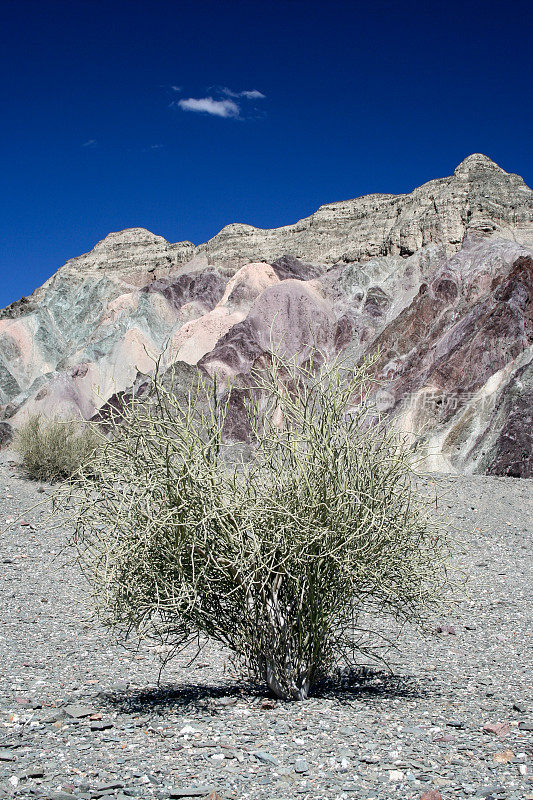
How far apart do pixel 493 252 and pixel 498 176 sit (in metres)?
11.6

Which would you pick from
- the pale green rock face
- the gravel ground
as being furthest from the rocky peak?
the gravel ground

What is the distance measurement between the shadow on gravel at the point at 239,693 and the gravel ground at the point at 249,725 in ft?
0.07

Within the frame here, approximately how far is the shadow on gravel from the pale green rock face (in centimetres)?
1331

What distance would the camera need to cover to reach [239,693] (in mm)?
5121

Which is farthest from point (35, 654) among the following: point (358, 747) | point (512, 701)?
point (512, 701)

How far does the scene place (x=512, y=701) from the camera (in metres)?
5.01

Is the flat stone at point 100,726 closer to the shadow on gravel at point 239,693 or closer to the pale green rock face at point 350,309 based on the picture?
the shadow on gravel at point 239,693

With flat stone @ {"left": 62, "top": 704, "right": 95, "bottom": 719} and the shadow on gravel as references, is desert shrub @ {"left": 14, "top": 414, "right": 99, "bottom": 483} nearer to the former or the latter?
the shadow on gravel

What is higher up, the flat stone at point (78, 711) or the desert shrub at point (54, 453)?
the desert shrub at point (54, 453)

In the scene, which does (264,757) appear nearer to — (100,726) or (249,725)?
(249,725)

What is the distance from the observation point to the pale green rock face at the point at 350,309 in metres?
27.6

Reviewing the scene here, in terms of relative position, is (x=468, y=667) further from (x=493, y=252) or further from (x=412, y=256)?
(x=412, y=256)

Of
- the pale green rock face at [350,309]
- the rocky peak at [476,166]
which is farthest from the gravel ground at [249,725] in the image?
the rocky peak at [476,166]

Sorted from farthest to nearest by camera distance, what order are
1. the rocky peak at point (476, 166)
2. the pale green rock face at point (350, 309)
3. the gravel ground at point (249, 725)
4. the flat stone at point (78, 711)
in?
1. the rocky peak at point (476, 166)
2. the pale green rock face at point (350, 309)
3. the flat stone at point (78, 711)
4. the gravel ground at point (249, 725)
